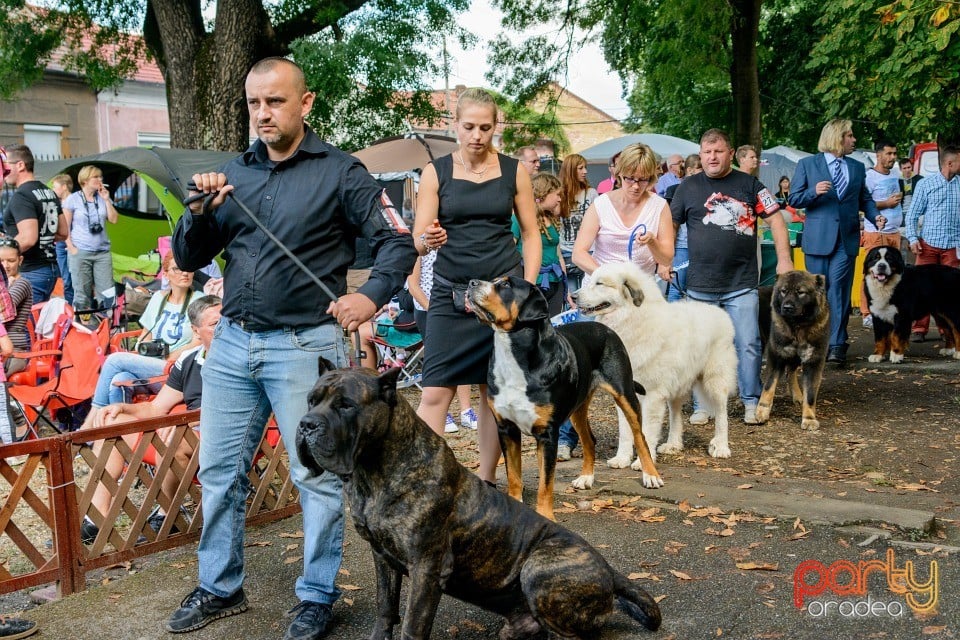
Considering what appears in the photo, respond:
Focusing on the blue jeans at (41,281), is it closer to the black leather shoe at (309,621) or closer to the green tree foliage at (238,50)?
the green tree foliage at (238,50)

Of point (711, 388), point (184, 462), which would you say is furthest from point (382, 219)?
point (711, 388)

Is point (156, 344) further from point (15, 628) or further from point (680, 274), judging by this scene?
point (680, 274)

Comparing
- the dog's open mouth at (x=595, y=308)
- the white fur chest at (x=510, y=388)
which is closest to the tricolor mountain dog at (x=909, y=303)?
the dog's open mouth at (x=595, y=308)

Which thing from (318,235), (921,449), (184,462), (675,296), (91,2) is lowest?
(921,449)

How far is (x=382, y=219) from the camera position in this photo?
Answer: 3.52m

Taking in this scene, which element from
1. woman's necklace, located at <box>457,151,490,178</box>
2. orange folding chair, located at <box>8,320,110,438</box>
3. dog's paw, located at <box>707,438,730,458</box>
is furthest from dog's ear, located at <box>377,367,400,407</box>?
orange folding chair, located at <box>8,320,110,438</box>

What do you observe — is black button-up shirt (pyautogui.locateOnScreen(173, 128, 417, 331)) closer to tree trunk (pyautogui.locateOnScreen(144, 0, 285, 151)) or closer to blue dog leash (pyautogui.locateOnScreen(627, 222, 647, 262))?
blue dog leash (pyautogui.locateOnScreen(627, 222, 647, 262))

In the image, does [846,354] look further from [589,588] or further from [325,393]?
[325,393]

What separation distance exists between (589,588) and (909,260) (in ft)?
44.6

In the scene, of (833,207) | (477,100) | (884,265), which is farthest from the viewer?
(884,265)

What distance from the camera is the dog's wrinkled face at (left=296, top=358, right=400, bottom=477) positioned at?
2.83 meters

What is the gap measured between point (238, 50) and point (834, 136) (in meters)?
8.33

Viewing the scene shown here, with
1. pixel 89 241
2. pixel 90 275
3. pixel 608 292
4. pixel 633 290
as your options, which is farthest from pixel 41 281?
pixel 633 290

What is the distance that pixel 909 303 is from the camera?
1002 cm
